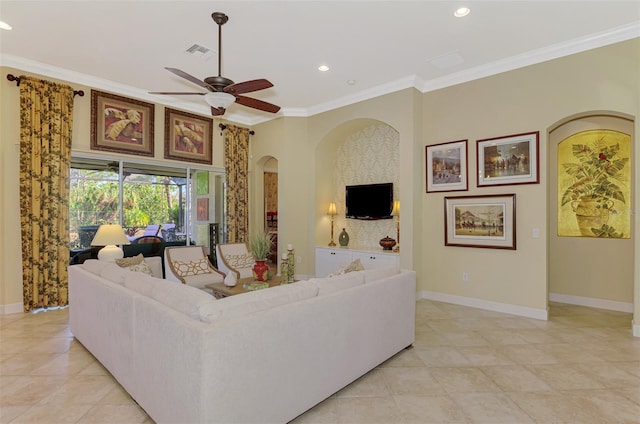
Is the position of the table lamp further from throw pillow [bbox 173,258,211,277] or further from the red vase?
the red vase

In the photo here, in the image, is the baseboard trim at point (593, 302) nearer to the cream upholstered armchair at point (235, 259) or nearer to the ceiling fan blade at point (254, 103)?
the cream upholstered armchair at point (235, 259)

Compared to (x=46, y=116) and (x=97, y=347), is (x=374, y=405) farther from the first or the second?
(x=46, y=116)

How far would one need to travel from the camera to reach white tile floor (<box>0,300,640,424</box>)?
7.48 ft

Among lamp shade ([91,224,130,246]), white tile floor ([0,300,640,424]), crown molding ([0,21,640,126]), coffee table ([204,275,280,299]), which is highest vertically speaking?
crown molding ([0,21,640,126])

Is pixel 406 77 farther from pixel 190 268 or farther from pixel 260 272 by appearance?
pixel 190 268

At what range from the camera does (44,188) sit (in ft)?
15.1

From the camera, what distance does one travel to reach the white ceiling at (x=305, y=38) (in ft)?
11.0

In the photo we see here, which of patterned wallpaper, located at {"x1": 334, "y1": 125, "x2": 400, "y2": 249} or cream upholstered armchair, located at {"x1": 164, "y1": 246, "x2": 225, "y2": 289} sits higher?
patterned wallpaper, located at {"x1": 334, "y1": 125, "x2": 400, "y2": 249}

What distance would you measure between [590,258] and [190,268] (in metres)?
5.98

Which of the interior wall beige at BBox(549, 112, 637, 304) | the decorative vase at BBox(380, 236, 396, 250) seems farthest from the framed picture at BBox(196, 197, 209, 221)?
the interior wall beige at BBox(549, 112, 637, 304)

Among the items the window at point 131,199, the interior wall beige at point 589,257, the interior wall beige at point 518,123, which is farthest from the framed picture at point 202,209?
the interior wall beige at point 589,257

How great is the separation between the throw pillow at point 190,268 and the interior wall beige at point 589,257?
534cm

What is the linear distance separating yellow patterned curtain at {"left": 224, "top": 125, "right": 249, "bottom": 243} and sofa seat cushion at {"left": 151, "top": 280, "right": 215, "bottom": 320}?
4.70m

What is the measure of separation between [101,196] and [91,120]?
119cm
